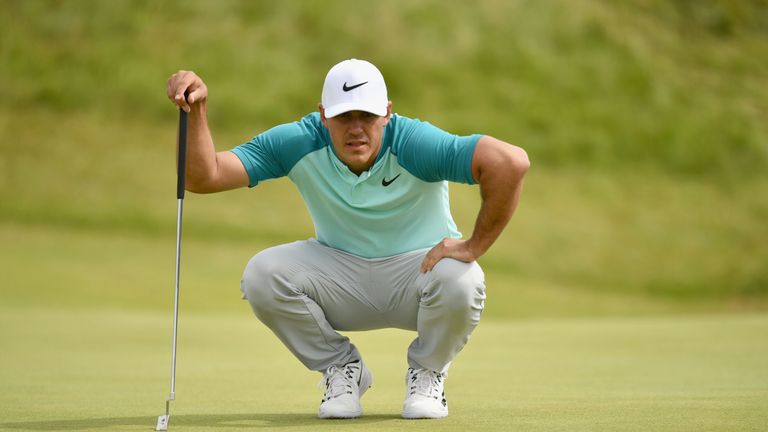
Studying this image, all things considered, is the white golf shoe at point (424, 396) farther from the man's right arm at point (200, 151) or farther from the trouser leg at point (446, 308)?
the man's right arm at point (200, 151)

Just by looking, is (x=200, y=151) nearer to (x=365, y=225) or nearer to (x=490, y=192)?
(x=365, y=225)

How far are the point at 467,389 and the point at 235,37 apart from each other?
92.0 feet

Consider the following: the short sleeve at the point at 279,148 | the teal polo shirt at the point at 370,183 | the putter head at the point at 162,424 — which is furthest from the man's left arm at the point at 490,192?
the putter head at the point at 162,424

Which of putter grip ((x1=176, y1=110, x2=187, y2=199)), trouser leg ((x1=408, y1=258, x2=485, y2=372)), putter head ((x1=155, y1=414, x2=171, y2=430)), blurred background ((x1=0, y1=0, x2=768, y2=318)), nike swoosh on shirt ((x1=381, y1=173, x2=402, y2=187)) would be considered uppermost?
blurred background ((x1=0, y1=0, x2=768, y2=318))

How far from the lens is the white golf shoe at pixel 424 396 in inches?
174

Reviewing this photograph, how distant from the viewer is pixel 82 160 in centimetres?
2734

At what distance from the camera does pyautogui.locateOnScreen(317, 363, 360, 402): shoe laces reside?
15.1 feet

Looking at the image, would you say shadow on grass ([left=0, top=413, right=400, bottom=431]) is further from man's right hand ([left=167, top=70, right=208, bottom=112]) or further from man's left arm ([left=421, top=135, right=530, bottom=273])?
man's right hand ([left=167, top=70, right=208, bottom=112])

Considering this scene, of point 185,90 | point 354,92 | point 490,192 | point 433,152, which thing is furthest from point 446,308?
point 185,90

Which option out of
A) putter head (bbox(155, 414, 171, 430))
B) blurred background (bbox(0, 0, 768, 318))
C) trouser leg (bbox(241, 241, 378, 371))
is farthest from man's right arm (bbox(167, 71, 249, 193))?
blurred background (bbox(0, 0, 768, 318))

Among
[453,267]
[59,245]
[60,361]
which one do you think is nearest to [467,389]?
[453,267]

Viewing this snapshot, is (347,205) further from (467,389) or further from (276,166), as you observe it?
(467,389)

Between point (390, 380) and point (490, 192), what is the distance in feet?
8.07

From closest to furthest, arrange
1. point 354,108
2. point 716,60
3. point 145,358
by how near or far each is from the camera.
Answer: point 354,108 → point 145,358 → point 716,60
